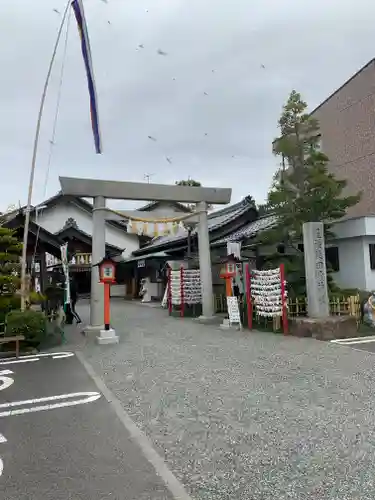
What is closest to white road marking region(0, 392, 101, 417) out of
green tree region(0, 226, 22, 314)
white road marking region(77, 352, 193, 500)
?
white road marking region(77, 352, 193, 500)

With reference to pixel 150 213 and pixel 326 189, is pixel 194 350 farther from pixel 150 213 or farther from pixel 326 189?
pixel 326 189

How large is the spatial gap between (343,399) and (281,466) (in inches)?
81.3

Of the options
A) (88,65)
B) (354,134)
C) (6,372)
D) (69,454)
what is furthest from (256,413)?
(354,134)

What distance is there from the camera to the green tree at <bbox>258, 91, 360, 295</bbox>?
1180 centimetres

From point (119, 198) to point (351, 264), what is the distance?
8.20 metres

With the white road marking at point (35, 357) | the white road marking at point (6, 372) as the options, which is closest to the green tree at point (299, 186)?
the white road marking at point (35, 357)

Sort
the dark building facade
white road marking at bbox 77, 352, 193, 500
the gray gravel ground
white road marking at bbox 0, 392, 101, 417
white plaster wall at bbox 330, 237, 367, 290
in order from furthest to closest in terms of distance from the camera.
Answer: the dark building facade < white plaster wall at bbox 330, 237, 367, 290 < white road marking at bbox 0, 392, 101, 417 < the gray gravel ground < white road marking at bbox 77, 352, 193, 500

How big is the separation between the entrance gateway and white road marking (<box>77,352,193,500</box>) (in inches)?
209

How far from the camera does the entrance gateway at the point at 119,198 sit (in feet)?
36.2

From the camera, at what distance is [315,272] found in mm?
9898

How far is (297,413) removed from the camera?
459 cm

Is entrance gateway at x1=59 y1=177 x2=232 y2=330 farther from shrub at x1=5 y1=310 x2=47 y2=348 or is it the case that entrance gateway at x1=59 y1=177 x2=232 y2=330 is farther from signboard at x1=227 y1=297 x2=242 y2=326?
shrub at x1=5 y1=310 x2=47 y2=348

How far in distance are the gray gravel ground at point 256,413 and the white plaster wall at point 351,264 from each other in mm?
5383

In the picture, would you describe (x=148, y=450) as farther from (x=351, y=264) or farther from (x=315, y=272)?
(x=351, y=264)
